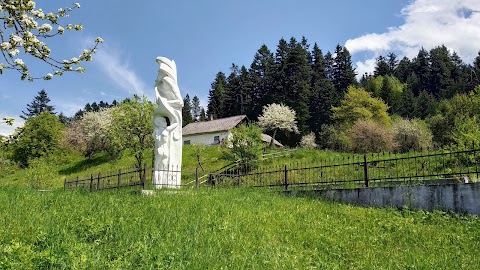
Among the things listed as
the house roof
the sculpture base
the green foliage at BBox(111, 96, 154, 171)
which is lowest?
the sculpture base

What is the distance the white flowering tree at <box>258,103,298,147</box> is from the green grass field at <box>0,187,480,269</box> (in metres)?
42.9

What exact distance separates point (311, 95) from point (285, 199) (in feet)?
167

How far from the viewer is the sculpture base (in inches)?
516

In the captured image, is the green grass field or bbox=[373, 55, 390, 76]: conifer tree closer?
the green grass field

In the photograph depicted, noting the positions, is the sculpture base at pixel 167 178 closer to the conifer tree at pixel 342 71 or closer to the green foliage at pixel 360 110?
the green foliage at pixel 360 110

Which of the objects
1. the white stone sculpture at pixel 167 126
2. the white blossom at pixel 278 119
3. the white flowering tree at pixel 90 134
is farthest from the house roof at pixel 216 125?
the white stone sculpture at pixel 167 126

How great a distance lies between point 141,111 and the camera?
24.4 meters

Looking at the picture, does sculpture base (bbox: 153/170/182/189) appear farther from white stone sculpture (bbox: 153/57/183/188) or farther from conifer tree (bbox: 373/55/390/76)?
conifer tree (bbox: 373/55/390/76)

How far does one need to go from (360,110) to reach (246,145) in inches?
1038

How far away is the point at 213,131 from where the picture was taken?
52.7 meters

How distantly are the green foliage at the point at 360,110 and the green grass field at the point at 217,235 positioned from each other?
134ft

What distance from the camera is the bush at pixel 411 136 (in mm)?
40938

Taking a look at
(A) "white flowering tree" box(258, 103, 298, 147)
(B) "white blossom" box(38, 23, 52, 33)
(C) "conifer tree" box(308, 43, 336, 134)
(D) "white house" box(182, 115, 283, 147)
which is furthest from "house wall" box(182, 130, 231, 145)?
(B) "white blossom" box(38, 23, 52, 33)

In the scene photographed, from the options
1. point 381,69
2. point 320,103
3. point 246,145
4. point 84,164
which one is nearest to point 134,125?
point 246,145
